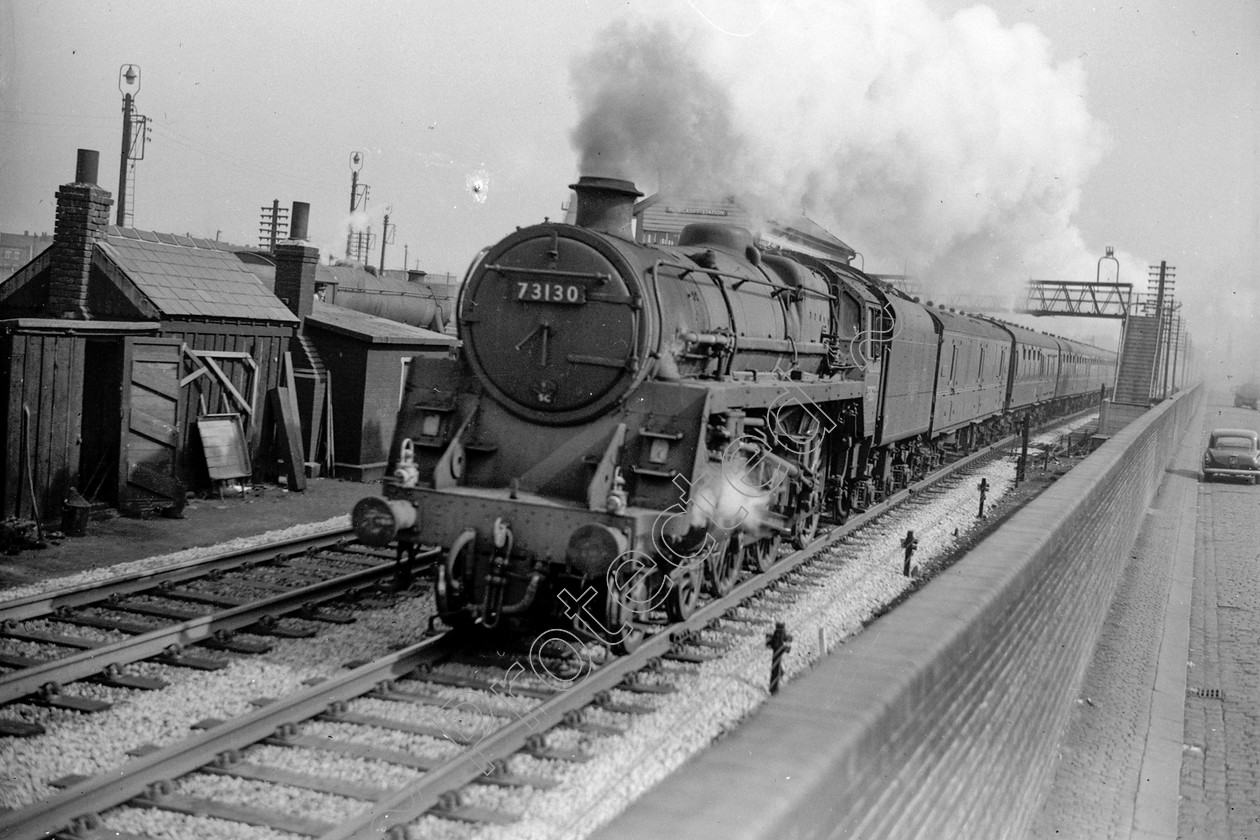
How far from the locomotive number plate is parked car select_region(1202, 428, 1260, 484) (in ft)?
77.6

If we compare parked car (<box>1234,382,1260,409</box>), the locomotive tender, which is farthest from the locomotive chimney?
parked car (<box>1234,382,1260,409</box>)

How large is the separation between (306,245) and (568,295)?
10.1 meters

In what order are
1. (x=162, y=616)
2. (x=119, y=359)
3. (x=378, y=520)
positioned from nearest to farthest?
(x=378, y=520) < (x=162, y=616) < (x=119, y=359)

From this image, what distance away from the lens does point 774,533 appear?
9.78 metres

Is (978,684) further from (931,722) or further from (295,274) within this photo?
(295,274)

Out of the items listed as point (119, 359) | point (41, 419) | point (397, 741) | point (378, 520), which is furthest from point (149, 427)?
point (397, 741)

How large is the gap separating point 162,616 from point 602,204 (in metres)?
4.75

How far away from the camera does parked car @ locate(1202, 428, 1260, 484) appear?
25.6 metres

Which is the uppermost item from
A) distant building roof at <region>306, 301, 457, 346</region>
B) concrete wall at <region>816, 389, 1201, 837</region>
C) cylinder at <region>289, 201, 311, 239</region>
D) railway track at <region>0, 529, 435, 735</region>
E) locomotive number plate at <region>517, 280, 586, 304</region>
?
cylinder at <region>289, 201, 311, 239</region>

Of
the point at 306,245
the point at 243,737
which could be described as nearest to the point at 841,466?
the point at 243,737

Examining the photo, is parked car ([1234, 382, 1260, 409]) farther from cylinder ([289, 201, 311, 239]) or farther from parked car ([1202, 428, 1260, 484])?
cylinder ([289, 201, 311, 239])

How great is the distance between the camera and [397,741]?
5.91 metres

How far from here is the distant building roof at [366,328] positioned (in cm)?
1623

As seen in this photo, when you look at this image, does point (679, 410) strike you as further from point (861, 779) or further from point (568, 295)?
point (861, 779)
